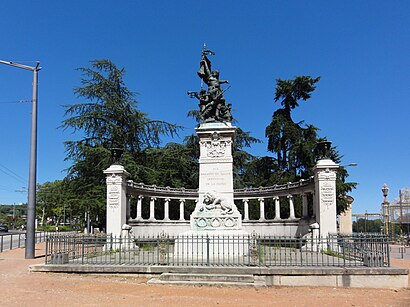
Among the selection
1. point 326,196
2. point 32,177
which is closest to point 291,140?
point 326,196

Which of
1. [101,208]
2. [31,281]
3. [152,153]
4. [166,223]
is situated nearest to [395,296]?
[31,281]

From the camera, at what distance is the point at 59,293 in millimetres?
9383

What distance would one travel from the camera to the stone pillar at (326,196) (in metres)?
18.5

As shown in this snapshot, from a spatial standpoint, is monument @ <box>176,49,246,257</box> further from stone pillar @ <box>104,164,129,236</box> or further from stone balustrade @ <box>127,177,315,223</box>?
stone balustrade @ <box>127,177,315,223</box>

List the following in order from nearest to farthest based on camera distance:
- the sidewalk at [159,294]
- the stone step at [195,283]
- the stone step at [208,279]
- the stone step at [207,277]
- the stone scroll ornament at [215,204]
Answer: the sidewalk at [159,294], the stone step at [195,283], the stone step at [208,279], the stone step at [207,277], the stone scroll ornament at [215,204]

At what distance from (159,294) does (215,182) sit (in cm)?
819

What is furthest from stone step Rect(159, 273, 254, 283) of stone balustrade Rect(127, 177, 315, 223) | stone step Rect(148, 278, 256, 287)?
stone balustrade Rect(127, 177, 315, 223)

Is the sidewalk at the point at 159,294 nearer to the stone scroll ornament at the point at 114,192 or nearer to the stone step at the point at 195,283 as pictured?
the stone step at the point at 195,283

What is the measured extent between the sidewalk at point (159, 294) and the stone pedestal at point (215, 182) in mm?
5111

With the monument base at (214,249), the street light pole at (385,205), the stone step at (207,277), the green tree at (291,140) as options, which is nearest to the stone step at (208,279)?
the stone step at (207,277)

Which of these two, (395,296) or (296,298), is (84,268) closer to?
(296,298)

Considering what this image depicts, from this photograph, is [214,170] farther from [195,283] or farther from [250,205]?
[250,205]

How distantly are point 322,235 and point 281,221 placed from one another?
9567 millimetres

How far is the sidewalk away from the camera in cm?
845
